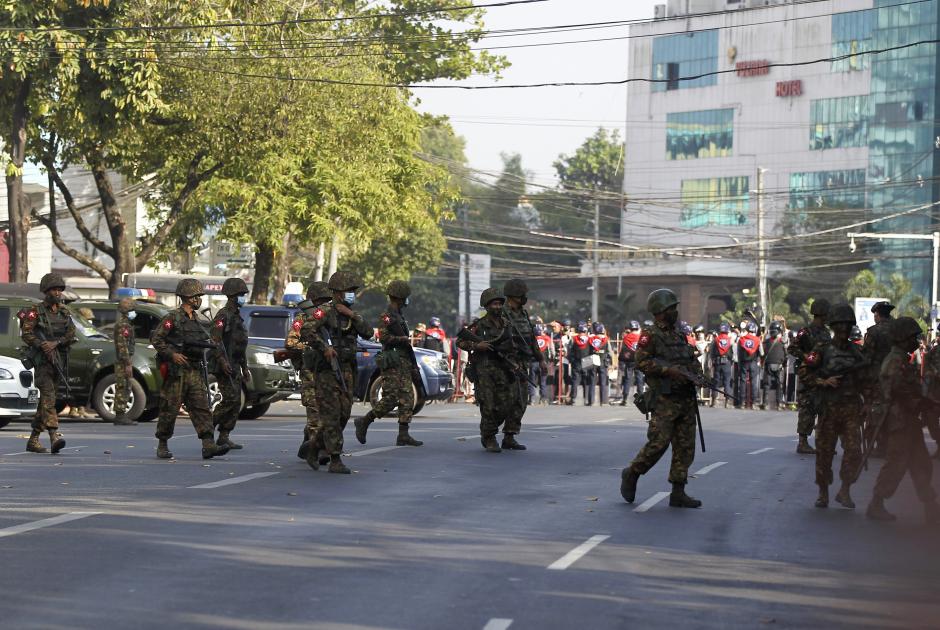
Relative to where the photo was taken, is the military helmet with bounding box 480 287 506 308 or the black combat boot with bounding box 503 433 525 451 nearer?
the military helmet with bounding box 480 287 506 308

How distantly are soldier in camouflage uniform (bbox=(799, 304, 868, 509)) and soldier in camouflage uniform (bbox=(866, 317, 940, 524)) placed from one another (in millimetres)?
391

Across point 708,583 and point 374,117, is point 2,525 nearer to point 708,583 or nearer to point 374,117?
point 708,583

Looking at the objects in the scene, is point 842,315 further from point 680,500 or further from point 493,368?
point 493,368

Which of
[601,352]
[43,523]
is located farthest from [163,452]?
[601,352]

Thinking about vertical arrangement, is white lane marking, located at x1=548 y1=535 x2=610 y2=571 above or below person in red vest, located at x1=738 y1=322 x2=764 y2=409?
below

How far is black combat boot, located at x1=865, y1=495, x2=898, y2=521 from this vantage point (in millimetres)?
12641

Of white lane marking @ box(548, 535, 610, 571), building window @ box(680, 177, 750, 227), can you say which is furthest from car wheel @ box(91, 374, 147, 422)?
building window @ box(680, 177, 750, 227)

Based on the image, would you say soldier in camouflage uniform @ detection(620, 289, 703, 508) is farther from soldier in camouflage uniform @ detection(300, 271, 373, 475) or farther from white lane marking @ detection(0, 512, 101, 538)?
white lane marking @ detection(0, 512, 101, 538)

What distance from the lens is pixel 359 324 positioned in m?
14.8

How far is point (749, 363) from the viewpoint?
3438cm

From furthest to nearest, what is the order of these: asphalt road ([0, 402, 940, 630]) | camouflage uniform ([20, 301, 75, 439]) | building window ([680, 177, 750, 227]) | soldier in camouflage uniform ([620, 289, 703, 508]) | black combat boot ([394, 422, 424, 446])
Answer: building window ([680, 177, 750, 227])
black combat boot ([394, 422, 424, 446])
camouflage uniform ([20, 301, 75, 439])
soldier in camouflage uniform ([620, 289, 703, 508])
asphalt road ([0, 402, 940, 630])

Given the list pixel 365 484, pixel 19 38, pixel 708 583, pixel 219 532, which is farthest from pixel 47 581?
pixel 19 38

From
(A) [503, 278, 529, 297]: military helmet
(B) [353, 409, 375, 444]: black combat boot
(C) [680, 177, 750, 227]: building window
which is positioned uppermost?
(C) [680, 177, 750, 227]: building window

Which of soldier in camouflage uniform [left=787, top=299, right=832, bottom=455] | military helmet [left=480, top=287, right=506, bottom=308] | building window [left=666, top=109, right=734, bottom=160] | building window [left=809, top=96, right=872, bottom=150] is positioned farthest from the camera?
building window [left=666, top=109, right=734, bottom=160]
